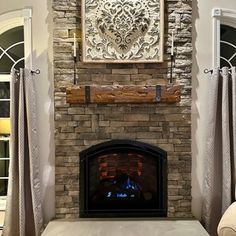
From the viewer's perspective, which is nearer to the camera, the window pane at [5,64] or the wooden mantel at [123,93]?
the wooden mantel at [123,93]

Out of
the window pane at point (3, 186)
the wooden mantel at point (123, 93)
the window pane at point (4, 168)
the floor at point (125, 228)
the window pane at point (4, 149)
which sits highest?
the wooden mantel at point (123, 93)

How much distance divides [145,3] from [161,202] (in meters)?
2.17

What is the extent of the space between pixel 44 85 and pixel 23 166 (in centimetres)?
91

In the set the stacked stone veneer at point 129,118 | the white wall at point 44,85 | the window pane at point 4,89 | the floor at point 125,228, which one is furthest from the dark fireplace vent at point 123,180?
the window pane at point 4,89

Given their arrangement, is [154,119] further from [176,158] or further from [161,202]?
[161,202]

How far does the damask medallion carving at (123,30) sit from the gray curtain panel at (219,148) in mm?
723

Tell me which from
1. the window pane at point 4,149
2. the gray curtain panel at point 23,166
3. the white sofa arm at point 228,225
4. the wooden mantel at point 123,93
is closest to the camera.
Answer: the white sofa arm at point 228,225

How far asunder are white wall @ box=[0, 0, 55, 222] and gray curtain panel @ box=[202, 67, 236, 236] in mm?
1689

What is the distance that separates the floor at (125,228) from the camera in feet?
11.4

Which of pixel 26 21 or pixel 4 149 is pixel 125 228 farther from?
pixel 26 21

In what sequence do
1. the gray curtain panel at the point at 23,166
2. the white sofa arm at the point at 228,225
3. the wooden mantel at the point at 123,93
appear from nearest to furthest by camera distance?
the white sofa arm at the point at 228,225 < the gray curtain panel at the point at 23,166 < the wooden mantel at the point at 123,93

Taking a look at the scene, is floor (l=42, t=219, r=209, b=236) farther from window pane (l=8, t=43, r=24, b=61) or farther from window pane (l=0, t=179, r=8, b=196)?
window pane (l=8, t=43, r=24, b=61)

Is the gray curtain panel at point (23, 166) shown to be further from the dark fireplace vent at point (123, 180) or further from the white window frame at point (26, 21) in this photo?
the dark fireplace vent at point (123, 180)

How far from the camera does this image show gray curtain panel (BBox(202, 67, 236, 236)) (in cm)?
379
